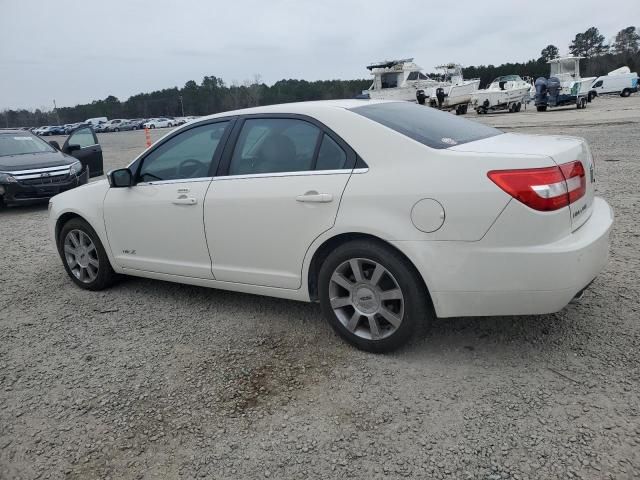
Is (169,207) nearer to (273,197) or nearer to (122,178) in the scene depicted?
(122,178)

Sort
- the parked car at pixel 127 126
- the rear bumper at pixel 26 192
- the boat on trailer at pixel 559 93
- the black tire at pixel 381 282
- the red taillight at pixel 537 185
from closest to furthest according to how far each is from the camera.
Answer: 1. the red taillight at pixel 537 185
2. the black tire at pixel 381 282
3. the rear bumper at pixel 26 192
4. the boat on trailer at pixel 559 93
5. the parked car at pixel 127 126

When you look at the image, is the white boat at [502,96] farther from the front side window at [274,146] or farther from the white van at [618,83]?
the front side window at [274,146]

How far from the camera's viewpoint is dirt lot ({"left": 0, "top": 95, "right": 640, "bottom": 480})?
7.86 ft

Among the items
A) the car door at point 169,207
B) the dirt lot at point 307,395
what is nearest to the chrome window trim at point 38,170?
the dirt lot at point 307,395

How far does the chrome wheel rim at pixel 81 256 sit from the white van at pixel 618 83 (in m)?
41.7

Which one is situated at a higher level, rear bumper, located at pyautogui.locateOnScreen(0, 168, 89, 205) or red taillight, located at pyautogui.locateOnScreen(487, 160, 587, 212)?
red taillight, located at pyautogui.locateOnScreen(487, 160, 587, 212)

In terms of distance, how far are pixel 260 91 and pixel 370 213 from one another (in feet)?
266

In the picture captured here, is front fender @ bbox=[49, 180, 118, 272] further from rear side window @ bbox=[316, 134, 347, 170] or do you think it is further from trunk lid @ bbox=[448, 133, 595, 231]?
trunk lid @ bbox=[448, 133, 595, 231]

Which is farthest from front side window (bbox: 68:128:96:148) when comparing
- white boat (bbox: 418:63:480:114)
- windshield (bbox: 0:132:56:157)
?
→ white boat (bbox: 418:63:480:114)

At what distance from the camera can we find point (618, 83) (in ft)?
129

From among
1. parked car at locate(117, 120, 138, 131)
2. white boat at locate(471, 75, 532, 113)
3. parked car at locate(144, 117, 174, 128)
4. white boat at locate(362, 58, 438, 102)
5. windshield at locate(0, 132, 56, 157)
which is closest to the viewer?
windshield at locate(0, 132, 56, 157)

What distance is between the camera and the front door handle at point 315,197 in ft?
10.5

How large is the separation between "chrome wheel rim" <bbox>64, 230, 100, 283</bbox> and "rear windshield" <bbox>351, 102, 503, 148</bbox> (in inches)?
113

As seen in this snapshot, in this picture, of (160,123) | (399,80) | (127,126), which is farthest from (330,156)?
(127,126)
